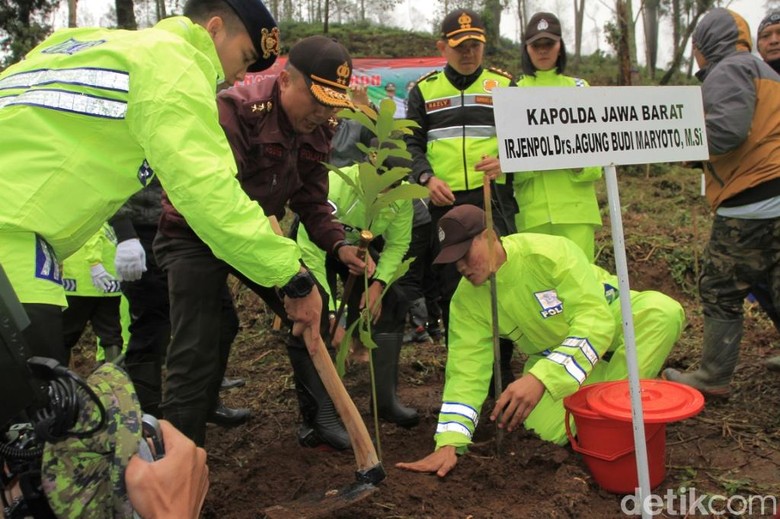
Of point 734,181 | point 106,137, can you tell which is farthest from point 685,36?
point 106,137

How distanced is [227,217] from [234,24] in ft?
2.25

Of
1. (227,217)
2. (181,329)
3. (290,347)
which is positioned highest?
(227,217)

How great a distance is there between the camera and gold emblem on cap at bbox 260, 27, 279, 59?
213 centimetres

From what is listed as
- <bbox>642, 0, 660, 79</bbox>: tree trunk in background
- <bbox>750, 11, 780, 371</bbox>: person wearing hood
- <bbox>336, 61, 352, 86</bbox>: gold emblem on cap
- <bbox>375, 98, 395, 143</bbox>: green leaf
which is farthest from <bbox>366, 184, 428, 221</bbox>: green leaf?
<bbox>642, 0, 660, 79</bbox>: tree trunk in background

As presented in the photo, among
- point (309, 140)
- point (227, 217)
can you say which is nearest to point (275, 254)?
point (227, 217)

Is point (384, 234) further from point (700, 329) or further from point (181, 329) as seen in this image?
point (700, 329)

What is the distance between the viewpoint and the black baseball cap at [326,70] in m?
2.59

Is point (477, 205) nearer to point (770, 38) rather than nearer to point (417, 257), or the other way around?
point (417, 257)

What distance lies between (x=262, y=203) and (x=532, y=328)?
1.30 m

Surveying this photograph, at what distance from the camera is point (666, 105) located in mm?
2359

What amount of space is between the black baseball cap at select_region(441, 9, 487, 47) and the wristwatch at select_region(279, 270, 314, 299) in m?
2.15

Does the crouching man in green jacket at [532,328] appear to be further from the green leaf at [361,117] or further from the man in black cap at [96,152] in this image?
the man in black cap at [96,152]

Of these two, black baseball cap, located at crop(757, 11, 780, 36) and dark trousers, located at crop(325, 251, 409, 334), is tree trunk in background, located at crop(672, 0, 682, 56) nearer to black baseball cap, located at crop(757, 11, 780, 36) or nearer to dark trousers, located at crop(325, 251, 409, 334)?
black baseball cap, located at crop(757, 11, 780, 36)

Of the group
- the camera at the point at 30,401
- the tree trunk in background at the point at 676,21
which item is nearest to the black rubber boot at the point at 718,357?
the camera at the point at 30,401
